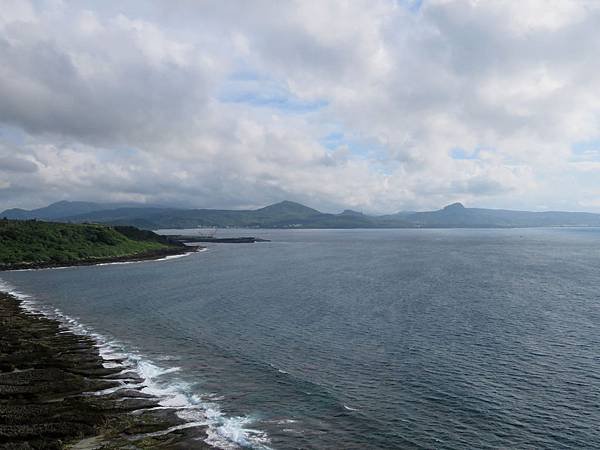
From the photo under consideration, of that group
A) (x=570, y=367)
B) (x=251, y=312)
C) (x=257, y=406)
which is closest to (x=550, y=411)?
(x=570, y=367)

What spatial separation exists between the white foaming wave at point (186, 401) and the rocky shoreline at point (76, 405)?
1.91 ft

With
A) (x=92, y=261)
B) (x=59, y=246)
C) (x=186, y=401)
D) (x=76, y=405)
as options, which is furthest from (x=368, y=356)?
(x=59, y=246)

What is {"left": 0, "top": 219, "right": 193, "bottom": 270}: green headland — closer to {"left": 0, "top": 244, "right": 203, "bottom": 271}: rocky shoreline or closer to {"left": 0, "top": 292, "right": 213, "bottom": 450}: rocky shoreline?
{"left": 0, "top": 244, "right": 203, "bottom": 271}: rocky shoreline

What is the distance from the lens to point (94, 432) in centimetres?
2931

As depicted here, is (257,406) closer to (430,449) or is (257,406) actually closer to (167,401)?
(167,401)

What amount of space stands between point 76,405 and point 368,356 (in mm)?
27678

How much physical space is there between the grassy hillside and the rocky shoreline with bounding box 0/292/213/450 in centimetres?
11499

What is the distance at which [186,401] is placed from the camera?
3550cm

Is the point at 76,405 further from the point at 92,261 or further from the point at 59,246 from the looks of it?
the point at 59,246

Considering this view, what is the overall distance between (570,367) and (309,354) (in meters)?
25.4

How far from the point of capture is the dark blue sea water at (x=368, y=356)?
3098 cm

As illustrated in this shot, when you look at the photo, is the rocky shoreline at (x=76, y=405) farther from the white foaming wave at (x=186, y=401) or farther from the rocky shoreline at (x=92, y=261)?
the rocky shoreline at (x=92, y=261)

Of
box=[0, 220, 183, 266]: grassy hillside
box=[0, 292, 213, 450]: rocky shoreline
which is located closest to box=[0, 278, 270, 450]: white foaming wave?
box=[0, 292, 213, 450]: rocky shoreline

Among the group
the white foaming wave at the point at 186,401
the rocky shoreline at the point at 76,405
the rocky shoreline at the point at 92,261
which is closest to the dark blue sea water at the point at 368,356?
the white foaming wave at the point at 186,401
